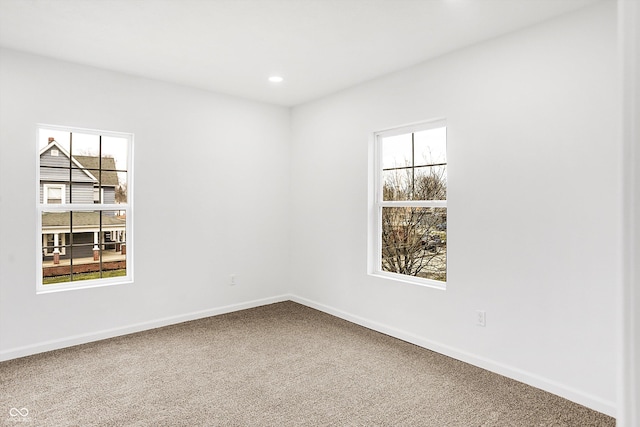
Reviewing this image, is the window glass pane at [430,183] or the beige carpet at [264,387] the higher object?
the window glass pane at [430,183]

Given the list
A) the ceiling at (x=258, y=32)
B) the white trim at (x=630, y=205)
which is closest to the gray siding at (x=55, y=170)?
the ceiling at (x=258, y=32)

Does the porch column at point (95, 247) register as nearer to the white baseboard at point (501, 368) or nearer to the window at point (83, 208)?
the window at point (83, 208)

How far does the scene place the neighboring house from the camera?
3551mm

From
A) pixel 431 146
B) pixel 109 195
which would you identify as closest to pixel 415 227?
pixel 431 146

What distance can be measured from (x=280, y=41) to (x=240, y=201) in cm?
211

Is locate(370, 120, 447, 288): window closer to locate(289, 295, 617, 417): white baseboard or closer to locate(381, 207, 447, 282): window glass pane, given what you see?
locate(381, 207, 447, 282): window glass pane

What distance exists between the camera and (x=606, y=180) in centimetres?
245

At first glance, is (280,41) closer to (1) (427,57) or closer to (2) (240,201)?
(1) (427,57)

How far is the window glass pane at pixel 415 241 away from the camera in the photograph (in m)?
3.56

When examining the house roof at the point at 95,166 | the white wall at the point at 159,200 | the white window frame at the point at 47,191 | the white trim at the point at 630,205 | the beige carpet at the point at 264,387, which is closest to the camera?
the white trim at the point at 630,205

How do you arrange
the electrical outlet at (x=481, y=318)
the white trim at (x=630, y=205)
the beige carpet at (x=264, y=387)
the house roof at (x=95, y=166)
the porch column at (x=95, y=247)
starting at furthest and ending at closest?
1. the porch column at (x=95, y=247)
2. the house roof at (x=95, y=166)
3. the electrical outlet at (x=481, y=318)
4. the beige carpet at (x=264, y=387)
5. the white trim at (x=630, y=205)

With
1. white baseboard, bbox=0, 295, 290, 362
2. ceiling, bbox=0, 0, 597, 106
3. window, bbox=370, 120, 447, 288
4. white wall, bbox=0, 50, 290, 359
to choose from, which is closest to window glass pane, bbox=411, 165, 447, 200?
window, bbox=370, 120, 447, 288

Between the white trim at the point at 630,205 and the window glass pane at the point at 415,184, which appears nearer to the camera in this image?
the white trim at the point at 630,205

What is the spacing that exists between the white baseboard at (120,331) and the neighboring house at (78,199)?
71 cm
